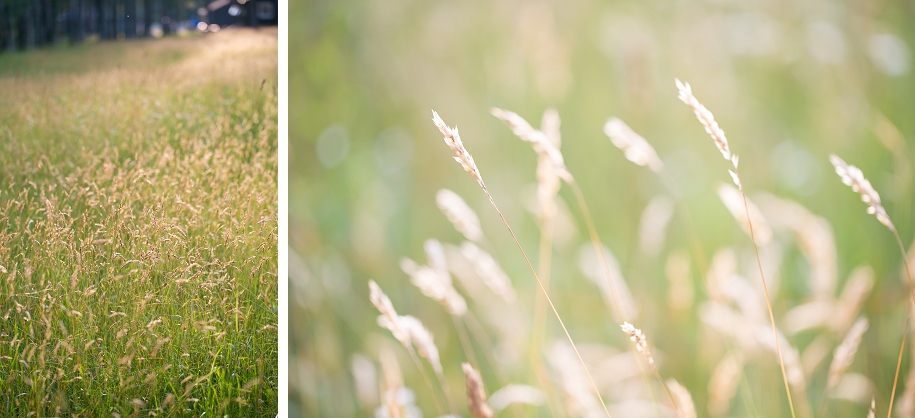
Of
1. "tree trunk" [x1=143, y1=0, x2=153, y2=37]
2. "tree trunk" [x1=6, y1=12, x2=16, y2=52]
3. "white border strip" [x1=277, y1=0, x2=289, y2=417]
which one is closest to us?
"tree trunk" [x1=6, y1=12, x2=16, y2=52]

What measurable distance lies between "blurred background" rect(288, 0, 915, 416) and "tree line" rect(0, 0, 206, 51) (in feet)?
1.12

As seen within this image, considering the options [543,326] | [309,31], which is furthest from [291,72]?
[543,326]

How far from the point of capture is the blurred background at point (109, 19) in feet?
3.90

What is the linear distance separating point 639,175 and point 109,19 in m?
1.25

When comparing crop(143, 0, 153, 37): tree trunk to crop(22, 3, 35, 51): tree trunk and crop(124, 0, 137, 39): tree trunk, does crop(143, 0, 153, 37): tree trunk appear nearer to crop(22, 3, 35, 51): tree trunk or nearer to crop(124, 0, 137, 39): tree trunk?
crop(124, 0, 137, 39): tree trunk

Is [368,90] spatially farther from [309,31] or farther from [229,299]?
[229,299]

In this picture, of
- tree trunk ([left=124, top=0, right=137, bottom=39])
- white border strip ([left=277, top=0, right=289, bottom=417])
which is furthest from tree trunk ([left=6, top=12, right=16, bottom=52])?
white border strip ([left=277, top=0, right=289, bottom=417])

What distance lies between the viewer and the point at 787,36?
1223mm

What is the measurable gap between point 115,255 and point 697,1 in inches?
55.6

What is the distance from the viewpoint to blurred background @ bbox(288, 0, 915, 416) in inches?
47.7

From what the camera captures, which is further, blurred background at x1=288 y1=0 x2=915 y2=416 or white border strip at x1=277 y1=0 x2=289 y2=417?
white border strip at x1=277 y1=0 x2=289 y2=417

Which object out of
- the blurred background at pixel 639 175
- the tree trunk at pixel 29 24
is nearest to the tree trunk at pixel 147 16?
the tree trunk at pixel 29 24

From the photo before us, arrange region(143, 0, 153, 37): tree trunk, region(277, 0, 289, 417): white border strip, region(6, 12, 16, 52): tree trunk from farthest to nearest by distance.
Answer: region(277, 0, 289, 417): white border strip, region(143, 0, 153, 37): tree trunk, region(6, 12, 16, 52): tree trunk

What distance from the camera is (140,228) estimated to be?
1275 mm
